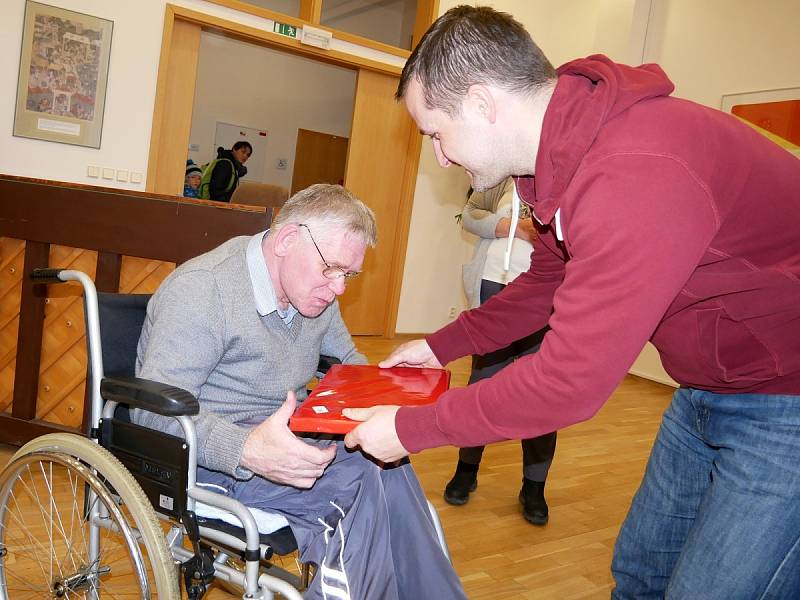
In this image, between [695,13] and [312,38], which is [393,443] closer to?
[312,38]

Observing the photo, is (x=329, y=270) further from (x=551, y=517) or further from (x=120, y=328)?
(x=551, y=517)

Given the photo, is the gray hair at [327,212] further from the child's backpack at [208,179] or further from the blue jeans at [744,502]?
the child's backpack at [208,179]

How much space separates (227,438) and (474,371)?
5.02ft

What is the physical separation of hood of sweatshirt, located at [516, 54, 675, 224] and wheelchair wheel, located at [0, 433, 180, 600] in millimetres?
808

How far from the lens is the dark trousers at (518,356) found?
2.55m

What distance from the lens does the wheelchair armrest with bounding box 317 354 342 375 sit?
1.71 metres

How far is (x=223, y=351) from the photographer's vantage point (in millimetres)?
1406

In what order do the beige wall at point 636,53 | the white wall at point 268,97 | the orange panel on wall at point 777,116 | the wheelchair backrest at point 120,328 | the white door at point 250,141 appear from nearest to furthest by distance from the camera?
1. the wheelchair backrest at point 120,328
2. the orange panel on wall at point 777,116
3. the beige wall at point 636,53
4. the white wall at point 268,97
5. the white door at point 250,141

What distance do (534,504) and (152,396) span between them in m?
1.87

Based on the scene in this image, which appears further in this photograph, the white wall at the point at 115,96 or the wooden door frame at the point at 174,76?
the wooden door frame at the point at 174,76

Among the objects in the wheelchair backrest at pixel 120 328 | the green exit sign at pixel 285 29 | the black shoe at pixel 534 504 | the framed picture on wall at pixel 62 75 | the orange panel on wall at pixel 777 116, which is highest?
the green exit sign at pixel 285 29

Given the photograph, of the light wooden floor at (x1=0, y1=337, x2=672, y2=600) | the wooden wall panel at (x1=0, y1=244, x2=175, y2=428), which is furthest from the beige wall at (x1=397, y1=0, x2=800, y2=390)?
the wooden wall panel at (x1=0, y1=244, x2=175, y2=428)

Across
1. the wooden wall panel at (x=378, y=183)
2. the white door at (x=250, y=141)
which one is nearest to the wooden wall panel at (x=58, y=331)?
the wooden wall panel at (x=378, y=183)

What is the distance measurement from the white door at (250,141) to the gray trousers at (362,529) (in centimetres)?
694
